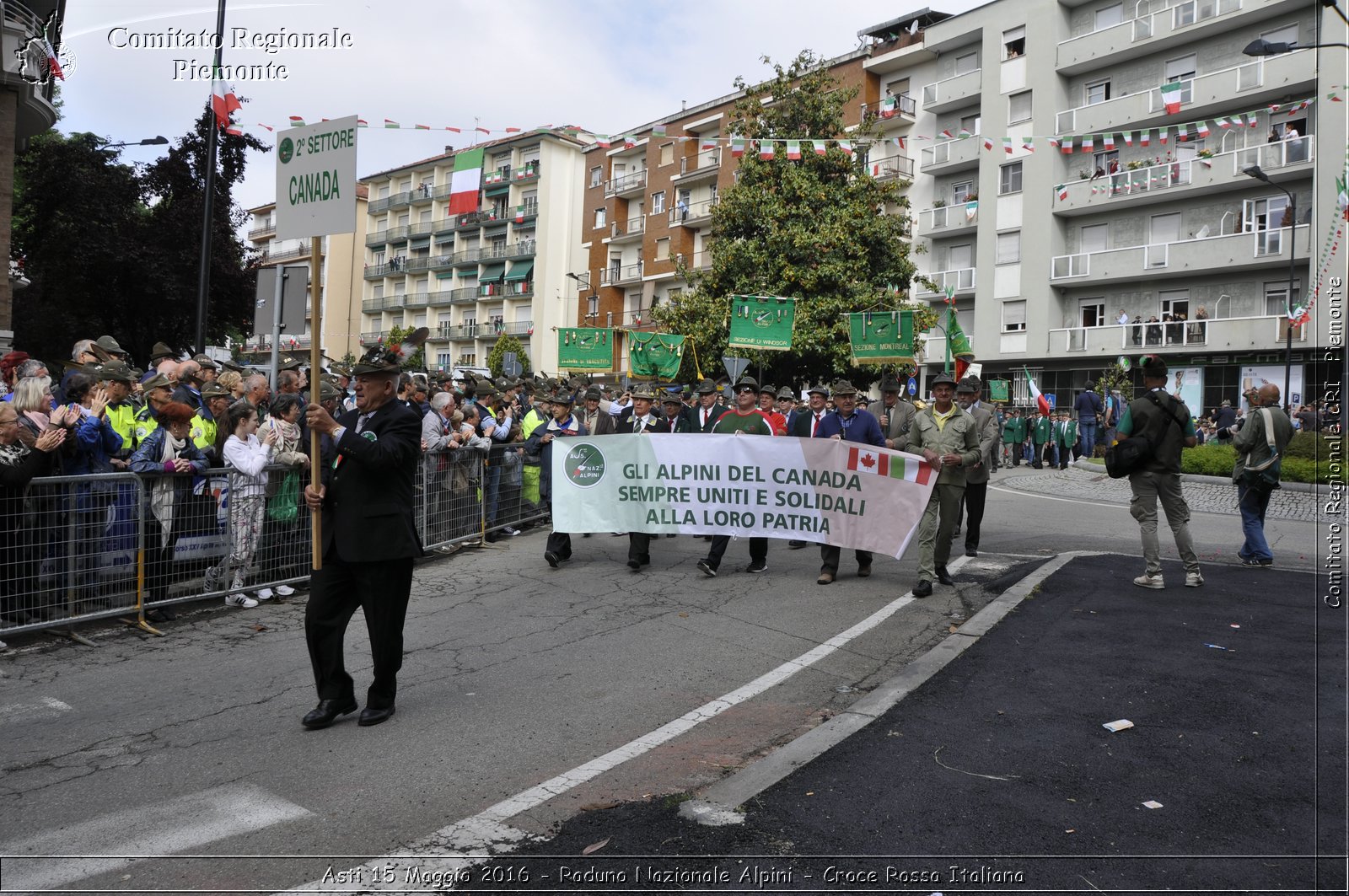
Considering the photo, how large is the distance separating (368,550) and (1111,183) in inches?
1426

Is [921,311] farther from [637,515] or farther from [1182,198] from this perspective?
[637,515]

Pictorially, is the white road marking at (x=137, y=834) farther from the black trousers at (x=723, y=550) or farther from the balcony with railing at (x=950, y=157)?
the balcony with railing at (x=950, y=157)

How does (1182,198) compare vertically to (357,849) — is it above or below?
above

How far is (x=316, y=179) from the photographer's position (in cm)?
572

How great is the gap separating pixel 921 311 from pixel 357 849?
29.6 metres

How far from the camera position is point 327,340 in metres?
85.7

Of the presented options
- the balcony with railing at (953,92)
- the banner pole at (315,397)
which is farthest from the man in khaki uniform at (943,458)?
the balcony with railing at (953,92)

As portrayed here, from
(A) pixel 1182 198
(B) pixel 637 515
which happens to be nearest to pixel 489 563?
(B) pixel 637 515

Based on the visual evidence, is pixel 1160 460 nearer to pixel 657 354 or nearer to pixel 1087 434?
pixel 657 354

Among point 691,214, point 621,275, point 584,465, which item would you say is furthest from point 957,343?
Result: point 621,275

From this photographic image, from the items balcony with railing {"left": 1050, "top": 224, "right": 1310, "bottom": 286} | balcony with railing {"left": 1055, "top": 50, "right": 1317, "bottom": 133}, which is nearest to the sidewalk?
balcony with railing {"left": 1050, "top": 224, "right": 1310, "bottom": 286}

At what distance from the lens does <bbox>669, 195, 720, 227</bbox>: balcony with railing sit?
175 ft

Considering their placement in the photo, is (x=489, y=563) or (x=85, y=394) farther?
(x=489, y=563)

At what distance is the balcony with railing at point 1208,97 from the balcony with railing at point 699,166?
63.2 ft
